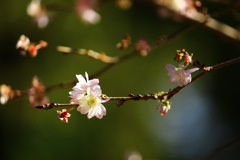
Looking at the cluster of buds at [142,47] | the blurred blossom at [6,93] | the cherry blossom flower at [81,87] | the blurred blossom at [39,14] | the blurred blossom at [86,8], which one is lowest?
the cherry blossom flower at [81,87]

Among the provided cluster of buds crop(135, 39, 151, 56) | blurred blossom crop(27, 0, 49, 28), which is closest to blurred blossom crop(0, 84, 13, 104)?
cluster of buds crop(135, 39, 151, 56)

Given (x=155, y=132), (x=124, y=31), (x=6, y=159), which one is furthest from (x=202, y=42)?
(x=6, y=159)

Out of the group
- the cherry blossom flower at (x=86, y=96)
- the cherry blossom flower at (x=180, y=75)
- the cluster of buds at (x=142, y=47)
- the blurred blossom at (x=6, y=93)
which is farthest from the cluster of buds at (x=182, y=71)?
the blurred blossom at (x=6, y=93)

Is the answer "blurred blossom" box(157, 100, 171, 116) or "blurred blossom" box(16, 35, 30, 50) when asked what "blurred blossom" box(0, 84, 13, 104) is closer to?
"blurred blossom" box(16, 35, 30, 50)

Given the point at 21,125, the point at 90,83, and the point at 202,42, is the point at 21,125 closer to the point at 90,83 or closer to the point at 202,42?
the point at 202,42

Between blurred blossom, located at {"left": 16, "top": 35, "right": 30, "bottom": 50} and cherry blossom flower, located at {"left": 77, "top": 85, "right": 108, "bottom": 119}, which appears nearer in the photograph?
cherry blossom flower, located at {"left": 77, "top": 85, "right": 108, "bottom": 119}

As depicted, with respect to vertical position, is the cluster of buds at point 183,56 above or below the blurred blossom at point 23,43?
below

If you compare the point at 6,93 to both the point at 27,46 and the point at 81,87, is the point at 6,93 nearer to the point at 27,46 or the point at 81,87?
the point at 27,46

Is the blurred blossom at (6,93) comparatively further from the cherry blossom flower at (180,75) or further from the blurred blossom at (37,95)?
the cherry blossom flower at (180,75)
